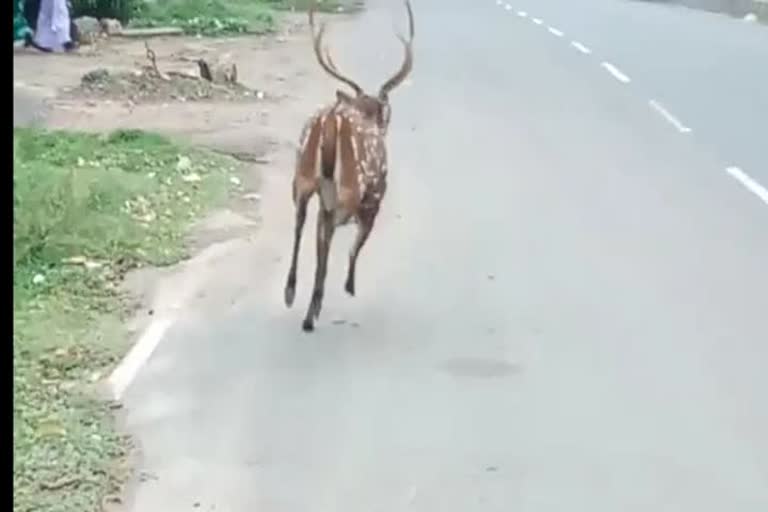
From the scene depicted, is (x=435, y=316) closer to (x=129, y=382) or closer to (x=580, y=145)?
(x=129, y=382)

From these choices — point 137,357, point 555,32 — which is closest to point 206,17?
point 555,32

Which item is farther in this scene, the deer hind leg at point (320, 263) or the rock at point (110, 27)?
the rock at point (110, 27)

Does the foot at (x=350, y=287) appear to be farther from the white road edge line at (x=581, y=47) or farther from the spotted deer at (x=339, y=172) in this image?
the white road edge line at (x=581, y=47)

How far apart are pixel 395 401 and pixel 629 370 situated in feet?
3.95

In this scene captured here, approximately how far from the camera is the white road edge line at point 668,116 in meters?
18.1

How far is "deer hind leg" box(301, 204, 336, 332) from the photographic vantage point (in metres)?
9.18

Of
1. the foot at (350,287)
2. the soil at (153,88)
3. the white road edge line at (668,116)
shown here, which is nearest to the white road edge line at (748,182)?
the white road edge line at (668,116)

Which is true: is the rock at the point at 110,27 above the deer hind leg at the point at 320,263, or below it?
below

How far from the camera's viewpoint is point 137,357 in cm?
863

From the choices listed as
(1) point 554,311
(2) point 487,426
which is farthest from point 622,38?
(2) point 487,426

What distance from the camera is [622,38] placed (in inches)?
1220

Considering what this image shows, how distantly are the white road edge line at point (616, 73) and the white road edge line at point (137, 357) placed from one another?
559 inches

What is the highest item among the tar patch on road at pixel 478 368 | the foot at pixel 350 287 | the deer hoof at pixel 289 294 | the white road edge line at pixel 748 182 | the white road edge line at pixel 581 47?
the tar patch on road at pixel 478 368

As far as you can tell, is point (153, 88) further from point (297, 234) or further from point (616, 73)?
point (297, 234)
